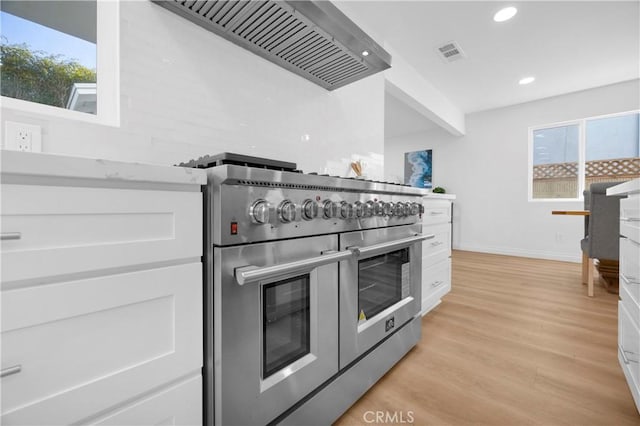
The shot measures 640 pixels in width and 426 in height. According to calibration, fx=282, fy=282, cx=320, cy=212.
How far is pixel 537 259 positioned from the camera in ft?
14.9

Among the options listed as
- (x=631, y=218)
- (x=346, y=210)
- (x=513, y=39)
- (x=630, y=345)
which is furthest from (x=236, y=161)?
(x=513, y=39)

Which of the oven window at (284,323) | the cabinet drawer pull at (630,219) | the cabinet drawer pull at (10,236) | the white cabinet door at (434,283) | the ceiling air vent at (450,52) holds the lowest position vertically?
the white cabinet door at (434,283)

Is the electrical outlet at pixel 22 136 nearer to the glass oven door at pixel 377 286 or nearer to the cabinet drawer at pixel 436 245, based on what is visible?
the glass oven door at pixel 377 286

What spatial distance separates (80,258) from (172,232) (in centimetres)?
18

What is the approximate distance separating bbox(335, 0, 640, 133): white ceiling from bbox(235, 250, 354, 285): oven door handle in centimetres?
222

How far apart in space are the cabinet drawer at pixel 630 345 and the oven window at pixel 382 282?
2.89 feet

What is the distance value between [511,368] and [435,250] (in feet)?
2.84

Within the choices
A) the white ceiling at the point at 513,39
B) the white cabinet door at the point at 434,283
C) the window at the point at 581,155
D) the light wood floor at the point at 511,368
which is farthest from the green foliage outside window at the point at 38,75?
the window at the point at 581,155

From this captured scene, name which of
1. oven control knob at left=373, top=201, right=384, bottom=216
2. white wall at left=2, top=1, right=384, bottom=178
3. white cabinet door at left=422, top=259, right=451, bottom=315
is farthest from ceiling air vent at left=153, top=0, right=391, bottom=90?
white cabinet door at left=422, top=259, right=451, bottom=315

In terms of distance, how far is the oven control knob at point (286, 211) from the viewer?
87 centimetres

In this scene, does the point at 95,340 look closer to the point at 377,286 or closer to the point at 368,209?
the point at 368,209

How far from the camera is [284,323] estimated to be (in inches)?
38.4

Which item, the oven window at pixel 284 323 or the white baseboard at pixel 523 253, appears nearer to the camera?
the oven window at pixel 284 323

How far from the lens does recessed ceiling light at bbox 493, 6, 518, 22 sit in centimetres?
253
